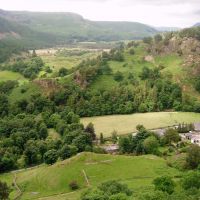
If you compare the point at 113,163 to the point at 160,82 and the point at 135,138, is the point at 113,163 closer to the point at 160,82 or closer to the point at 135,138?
the point at 135,138

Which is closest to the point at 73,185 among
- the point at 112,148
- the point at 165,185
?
the point at 165,185

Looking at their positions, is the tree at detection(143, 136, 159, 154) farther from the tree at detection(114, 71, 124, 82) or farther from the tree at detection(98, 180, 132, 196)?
the tree at detection(114, 71, 124, 82)

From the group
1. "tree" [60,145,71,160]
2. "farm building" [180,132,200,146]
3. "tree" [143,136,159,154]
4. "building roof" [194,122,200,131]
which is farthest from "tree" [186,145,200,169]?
"building roof" [194,122,200,131]

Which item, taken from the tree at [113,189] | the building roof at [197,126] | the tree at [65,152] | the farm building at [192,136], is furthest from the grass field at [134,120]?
the tree at [113,189]

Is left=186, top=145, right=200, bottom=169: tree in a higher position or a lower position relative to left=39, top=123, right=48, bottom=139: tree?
higher

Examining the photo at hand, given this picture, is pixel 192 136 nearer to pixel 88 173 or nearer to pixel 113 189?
pixel 88 173

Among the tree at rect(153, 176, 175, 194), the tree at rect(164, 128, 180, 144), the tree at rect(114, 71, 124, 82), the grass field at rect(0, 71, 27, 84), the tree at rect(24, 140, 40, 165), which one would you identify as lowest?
the tree at rect(24, 140, 40, 165)

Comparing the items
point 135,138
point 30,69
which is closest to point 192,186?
point 135,138

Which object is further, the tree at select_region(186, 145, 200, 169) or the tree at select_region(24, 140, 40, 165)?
the tree at select_region(24, 140, 40, 165)
